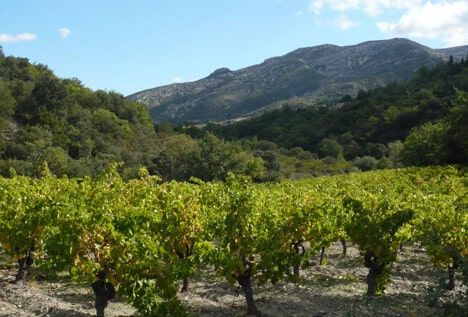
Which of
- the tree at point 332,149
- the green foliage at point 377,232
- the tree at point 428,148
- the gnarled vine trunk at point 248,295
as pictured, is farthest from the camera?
the tree at point 332,149

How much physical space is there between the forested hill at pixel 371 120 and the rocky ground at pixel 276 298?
58.2m

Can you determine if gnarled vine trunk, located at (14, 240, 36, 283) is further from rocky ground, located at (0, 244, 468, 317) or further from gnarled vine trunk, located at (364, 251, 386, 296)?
gnarled vine trunk, located at (364, 251, 386, 296)

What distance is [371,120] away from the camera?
103250mm

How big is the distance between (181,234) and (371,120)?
9469 centimetres

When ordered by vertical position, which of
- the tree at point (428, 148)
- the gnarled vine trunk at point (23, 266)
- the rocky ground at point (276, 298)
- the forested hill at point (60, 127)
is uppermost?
the forested hill at point (60, 127)

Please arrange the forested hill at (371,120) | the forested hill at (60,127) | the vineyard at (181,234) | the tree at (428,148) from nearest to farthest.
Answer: the vineyard at (181,234)
the tree at (428,148)
the forested hill at (60,127)
the forested hill at (371,120)

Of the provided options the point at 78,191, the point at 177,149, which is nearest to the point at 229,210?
the point at 78,191

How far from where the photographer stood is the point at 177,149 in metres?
75.5

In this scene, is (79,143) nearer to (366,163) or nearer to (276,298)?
(366,163)

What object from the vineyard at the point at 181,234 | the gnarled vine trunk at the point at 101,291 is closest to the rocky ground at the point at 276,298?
the vineyard at the point at 181,234

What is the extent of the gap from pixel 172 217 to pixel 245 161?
5475 cm

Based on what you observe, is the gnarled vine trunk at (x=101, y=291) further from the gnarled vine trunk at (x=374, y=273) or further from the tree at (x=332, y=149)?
the tree at (x=332, y=149)

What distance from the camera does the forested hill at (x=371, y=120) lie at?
93.4 m

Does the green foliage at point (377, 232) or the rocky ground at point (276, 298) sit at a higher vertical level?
the green foliage at point (377, 232)
